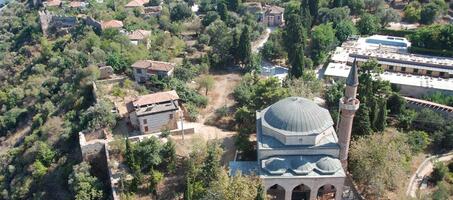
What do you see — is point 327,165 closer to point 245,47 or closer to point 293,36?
point 245,47

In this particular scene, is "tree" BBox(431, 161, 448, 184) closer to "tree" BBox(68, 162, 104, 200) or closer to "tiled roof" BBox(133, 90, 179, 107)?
"tiled roof" BBox(133, 90, 179, 107)

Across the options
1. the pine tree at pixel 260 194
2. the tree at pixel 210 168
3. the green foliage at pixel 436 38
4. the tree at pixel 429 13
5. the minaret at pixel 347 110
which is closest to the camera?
the pine tree at pixel 260 194

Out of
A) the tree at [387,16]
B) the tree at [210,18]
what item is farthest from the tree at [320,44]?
the tree at [210,18]

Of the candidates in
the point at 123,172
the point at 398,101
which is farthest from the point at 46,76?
the point at 398,101

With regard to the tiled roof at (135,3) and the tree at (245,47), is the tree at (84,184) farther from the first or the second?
the tiled roof at (135,3)

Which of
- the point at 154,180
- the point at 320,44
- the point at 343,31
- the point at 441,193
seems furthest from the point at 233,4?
the point at 441,193

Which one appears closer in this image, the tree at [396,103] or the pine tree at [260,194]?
the pine tree at [260,194]
